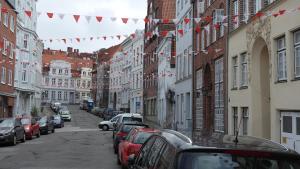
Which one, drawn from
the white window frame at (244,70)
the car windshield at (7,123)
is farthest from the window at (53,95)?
the white window frame at (244,70)

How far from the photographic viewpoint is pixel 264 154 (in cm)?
438

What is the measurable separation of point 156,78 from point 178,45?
1357 centimetres

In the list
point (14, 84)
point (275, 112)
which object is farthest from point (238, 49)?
point (14, 84)

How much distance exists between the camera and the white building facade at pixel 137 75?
6453 cm

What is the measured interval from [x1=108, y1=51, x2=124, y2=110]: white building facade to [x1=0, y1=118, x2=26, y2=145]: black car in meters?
54.0

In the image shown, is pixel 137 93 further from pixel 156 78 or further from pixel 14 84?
pixel 14 84

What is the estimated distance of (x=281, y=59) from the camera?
17.1 m

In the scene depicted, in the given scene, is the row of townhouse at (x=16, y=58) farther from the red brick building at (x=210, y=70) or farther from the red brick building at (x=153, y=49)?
the red brick building at (x=210, y=70)

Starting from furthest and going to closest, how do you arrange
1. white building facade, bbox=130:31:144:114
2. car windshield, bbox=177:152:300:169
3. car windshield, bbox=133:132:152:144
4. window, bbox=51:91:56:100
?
1. window, bbox=51:91:56:100
2. white building facade, bbox=130:31:144:114
3. car windshield, bbox=133:132:152:144
4. car windshield, bbox=177:152:300:169

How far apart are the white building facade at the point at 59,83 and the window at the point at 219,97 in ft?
315

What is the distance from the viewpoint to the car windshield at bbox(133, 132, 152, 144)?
13.2m

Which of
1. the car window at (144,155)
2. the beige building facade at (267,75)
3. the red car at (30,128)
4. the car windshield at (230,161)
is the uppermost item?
the beige building facade at (267,75)

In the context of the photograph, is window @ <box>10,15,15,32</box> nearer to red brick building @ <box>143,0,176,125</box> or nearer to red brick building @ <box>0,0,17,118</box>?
red brick building @ <box>0,0,17,118</box>

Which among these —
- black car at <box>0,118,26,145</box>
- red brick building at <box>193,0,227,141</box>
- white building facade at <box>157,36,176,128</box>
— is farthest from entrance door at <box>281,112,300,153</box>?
white building facade at <box>157,36,176,128</box>
